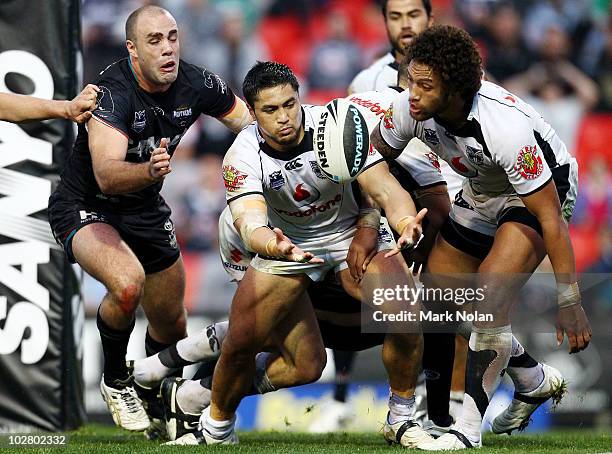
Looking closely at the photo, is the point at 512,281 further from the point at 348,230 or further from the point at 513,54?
the point at 513,54

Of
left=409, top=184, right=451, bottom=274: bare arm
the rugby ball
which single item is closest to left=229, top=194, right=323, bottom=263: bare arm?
the rugby ball

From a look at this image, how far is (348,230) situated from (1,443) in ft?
8.19

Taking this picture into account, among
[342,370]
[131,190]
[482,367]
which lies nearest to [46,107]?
[131,190]

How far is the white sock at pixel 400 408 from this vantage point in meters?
6.44

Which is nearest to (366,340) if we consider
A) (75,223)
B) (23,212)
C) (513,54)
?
(75,223)

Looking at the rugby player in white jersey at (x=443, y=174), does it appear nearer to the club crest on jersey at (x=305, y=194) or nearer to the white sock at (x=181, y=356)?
the club crest on jersey at (x=305, y=194)

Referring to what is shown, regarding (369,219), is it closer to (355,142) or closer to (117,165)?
(355,142)

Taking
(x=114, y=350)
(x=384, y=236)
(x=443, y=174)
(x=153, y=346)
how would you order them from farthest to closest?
(x=443, y=174) < (x=153, y=346) < (x=114, y=350) < (x=384, y=236)

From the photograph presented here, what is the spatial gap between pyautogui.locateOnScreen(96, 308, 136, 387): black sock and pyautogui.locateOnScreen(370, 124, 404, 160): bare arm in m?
1.91

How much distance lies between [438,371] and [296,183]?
62.6 inches

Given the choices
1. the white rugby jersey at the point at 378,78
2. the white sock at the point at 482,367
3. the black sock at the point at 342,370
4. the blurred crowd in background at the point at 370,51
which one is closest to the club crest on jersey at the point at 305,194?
the white sock at the point at 482,367

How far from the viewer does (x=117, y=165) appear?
642cm

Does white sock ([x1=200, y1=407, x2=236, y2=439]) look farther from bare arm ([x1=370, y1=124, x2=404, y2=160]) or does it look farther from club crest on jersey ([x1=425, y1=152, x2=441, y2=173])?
club crest on jersey ([x1=425, y1=152, x2=441, y2=173])

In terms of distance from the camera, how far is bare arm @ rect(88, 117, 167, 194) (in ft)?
20.1
